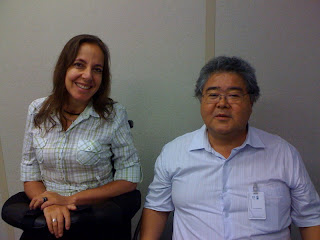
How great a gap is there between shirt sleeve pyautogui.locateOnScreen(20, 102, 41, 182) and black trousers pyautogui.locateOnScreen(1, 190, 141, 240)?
215 millimetres

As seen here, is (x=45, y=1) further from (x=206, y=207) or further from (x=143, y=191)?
(x=206, y=207)

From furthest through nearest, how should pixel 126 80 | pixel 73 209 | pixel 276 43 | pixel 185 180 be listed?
pixel 126 80 → pixel 276 43 → pixel 185 180 → pixel 73 209

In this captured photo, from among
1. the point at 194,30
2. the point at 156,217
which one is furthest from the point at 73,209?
the point at 194,30

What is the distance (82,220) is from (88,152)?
13.7 inches

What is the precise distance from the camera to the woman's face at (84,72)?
129cm

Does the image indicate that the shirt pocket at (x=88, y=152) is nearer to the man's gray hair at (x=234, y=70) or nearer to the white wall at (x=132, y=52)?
the white wall at (x=132, y=52)

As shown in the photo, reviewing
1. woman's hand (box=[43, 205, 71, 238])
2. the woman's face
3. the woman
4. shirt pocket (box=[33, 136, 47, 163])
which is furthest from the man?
shirt pocket (box=[33, 136, 47, 163])

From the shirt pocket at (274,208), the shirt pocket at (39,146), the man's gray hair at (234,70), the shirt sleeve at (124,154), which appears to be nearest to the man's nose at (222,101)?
the man's gray hair at (234,70)

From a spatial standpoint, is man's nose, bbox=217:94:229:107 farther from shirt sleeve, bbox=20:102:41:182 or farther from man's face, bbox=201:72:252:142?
shirt sleeve, bbox=20:102:41:182

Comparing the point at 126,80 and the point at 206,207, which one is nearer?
the point at 206,207

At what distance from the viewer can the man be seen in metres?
1.16

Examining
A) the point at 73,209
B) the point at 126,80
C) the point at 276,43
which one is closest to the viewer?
the point at 73,209

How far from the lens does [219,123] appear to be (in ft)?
3.87

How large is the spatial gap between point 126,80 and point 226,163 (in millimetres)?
888
